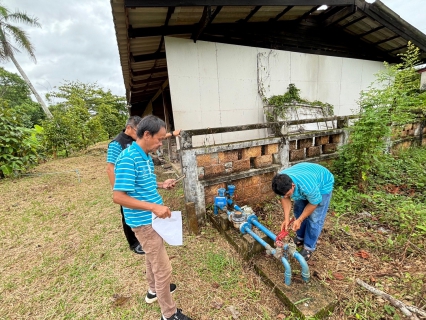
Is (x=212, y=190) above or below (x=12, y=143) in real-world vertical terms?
below

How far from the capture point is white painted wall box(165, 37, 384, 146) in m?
4.45

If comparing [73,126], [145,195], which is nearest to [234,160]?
[145,195]

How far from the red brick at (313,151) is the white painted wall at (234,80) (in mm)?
1779

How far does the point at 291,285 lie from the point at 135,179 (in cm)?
183

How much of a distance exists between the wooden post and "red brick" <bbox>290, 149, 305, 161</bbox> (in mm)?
2128

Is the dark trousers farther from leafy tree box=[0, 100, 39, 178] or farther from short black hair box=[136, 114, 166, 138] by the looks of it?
leafy tree box=[0, 100, 39, 178]

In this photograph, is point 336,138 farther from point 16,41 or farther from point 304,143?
point 16,41

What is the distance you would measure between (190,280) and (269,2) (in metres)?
4.87

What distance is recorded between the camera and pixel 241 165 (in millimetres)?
3240

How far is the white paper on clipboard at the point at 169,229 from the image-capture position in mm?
1597

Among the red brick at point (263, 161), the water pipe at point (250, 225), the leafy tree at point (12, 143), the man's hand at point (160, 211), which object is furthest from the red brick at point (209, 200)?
the leafy tree at point (12, 143)

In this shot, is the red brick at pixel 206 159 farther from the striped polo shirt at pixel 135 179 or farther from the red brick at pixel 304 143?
the red brick at pixel 304 143

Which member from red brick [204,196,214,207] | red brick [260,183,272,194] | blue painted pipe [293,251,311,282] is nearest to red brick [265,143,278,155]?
red brick [260,183,272,194]

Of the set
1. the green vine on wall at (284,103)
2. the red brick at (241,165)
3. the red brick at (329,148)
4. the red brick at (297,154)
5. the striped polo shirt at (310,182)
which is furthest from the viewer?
the green vine on wall at (284,103)
